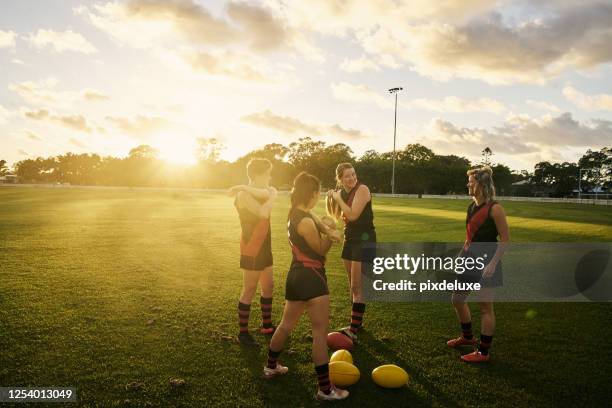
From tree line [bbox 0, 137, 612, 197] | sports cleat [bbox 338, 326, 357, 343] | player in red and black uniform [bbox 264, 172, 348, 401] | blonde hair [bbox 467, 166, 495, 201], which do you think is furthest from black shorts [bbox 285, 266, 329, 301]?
tree line [bbox 0, 137, 612, 197]

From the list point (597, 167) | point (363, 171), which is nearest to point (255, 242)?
point (363, 171)

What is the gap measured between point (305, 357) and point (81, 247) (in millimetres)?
11453

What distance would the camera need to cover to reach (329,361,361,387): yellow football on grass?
4.56m

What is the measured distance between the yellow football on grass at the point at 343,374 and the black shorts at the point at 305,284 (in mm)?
1069

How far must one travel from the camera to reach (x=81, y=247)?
13852 millimetres

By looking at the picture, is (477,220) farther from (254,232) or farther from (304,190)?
(254,232)

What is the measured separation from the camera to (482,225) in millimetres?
5082

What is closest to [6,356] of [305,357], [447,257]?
[305,357]

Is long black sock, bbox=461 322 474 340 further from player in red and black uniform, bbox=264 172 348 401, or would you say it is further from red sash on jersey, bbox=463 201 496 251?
player in red and black uniform, bbox=264 172 348 401

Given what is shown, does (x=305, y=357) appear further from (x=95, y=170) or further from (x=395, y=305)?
(x=95, y=170)

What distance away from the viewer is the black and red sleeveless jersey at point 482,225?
502 cm

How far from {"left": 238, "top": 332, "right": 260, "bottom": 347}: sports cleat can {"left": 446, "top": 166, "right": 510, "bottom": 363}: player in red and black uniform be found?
2.84 metres

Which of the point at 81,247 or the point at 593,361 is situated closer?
the point at 593,361

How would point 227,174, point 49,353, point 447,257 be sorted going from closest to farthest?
point 49,353
point 447,257
point 227,174
